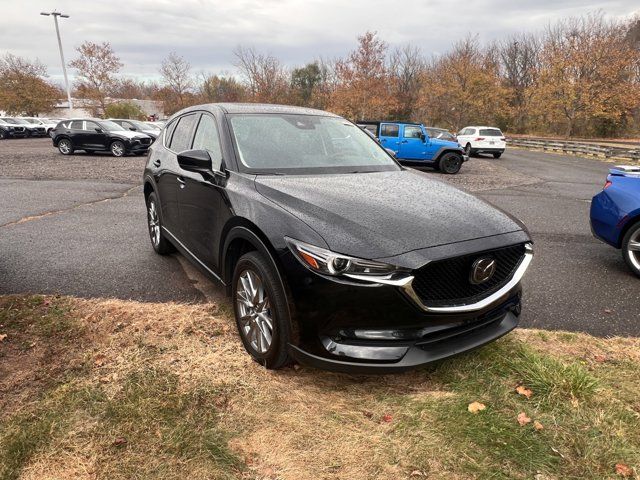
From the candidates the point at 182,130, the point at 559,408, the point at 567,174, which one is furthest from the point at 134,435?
the point at 567,174

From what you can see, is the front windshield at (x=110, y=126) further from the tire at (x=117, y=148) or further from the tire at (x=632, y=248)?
the tire at (x=632, y=248)

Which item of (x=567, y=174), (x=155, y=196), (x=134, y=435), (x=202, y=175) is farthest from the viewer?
(x=567, y=174)

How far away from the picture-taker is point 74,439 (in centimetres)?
226

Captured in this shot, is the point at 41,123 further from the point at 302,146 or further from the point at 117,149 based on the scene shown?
the point at 302,146

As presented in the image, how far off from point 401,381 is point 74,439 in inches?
76.7

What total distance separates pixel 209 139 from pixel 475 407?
291 cm

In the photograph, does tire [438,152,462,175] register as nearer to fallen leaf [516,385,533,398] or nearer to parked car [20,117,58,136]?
fallen leaf [516,385,533,398]

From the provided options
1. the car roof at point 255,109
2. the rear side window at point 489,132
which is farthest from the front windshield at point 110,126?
the rear side window at point 489,132

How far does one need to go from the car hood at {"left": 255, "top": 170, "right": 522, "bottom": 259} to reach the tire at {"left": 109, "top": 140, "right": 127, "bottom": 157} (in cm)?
1804

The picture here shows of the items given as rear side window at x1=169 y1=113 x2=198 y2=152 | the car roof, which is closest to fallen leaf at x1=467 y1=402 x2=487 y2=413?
the car roof

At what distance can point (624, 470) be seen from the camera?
2135 millimetres

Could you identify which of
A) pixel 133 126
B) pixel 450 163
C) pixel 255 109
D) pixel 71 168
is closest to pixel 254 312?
pixel 255 109

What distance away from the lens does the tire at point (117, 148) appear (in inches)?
734

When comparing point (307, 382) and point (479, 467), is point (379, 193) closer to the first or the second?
point (307, 382)
